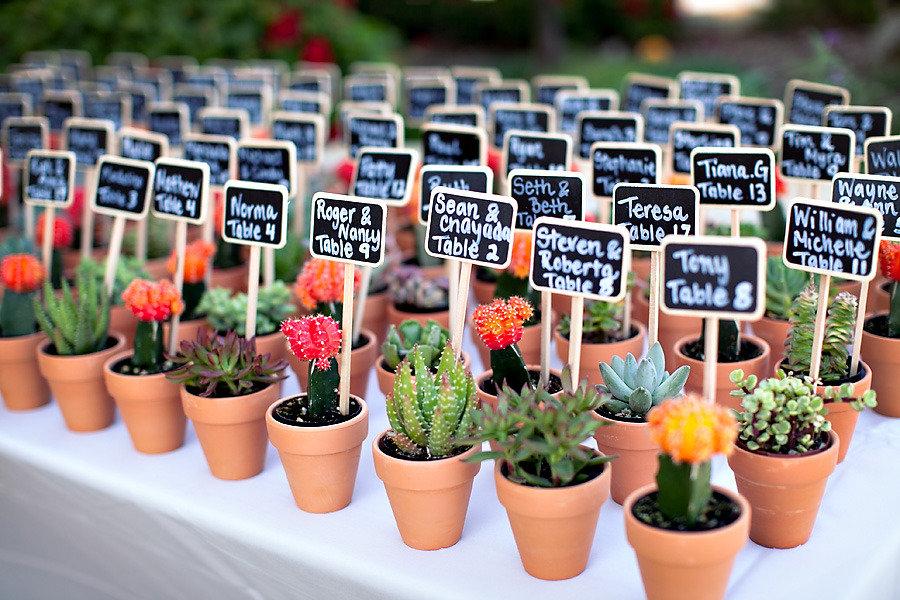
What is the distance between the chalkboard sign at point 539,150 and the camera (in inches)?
121

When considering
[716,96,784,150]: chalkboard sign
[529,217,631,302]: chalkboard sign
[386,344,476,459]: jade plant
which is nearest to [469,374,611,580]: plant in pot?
[386,344,476,459]: jade plant

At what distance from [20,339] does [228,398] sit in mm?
947

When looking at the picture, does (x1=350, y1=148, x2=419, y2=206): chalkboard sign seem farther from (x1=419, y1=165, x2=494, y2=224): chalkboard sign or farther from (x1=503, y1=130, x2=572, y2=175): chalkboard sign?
(x1=503, y1=130, x2=572, y2=175): chalkboard sign

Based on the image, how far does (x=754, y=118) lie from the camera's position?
359cm

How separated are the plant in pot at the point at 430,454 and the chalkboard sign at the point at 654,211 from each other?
60 cm

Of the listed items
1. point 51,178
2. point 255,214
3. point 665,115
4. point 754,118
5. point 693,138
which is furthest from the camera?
point 665,115

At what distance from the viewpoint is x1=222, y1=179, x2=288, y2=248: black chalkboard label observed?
2506mm

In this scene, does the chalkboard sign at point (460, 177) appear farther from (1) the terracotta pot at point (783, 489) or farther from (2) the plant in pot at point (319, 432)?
(1) the terracotta pot at point (783, 489)

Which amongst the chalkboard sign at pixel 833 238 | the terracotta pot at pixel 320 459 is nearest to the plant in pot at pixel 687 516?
the chalkboard sign at pixel 833 238

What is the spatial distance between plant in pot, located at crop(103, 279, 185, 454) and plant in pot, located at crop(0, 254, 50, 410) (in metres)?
0.41

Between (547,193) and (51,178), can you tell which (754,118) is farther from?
(51,178)

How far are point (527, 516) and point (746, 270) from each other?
0.66 metres

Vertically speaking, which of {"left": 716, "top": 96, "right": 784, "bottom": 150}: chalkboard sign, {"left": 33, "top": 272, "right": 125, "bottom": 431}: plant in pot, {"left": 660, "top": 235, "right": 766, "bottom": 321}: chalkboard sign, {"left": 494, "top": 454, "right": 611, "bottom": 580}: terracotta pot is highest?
{"left": 716, "top": 96, "right": 784, "bottom": 150}: chalkboard sign

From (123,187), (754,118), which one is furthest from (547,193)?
(754,118)
